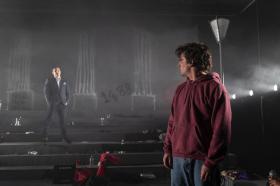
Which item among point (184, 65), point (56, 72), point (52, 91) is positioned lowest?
point (184, 65)

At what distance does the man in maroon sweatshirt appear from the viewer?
183 cm

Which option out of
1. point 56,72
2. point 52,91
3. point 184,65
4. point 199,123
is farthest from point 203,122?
point 56,72

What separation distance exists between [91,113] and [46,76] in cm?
201

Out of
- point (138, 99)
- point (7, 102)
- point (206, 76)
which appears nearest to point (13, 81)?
point (7, 102)

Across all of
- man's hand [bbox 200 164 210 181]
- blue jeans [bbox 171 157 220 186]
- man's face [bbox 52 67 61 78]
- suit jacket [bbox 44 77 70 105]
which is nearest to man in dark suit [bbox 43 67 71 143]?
suit jacket [bbox 44 77 70 105]

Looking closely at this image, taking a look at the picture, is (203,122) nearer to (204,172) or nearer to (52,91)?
(204,172)

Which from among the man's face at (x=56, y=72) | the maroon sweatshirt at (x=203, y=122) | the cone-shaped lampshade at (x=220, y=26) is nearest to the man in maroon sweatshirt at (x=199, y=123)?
the maroon sweatshirt at (x=203, y=122)

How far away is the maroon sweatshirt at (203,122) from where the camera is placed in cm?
182

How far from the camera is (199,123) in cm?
193

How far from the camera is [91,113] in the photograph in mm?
9703

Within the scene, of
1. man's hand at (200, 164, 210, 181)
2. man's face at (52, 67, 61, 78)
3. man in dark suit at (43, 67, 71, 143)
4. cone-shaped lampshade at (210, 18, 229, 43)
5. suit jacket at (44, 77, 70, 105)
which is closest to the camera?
man's hand at (200, 164, 210, 181)

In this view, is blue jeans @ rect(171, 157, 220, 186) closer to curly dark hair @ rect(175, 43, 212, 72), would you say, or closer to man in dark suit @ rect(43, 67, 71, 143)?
curly dark hair @ rect(175, 43, 212, 72)

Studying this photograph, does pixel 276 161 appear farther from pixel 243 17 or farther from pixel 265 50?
pixel 243 17

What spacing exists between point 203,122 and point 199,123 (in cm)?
3
